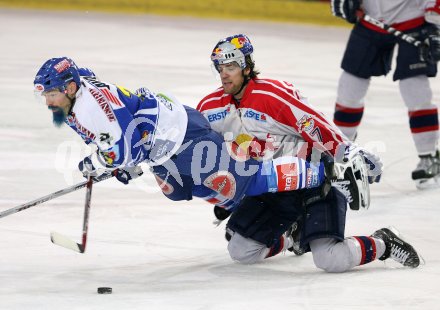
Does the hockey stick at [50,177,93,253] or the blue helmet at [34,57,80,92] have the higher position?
the blue helmet at [34,57,80,92]

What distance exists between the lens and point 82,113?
392 centimetres

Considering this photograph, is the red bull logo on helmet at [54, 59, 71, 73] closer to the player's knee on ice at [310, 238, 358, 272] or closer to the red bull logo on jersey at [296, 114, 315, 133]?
the red bull logo on jersey at [296, 114, 315, 133]

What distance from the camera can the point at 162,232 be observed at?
4805 millimetres

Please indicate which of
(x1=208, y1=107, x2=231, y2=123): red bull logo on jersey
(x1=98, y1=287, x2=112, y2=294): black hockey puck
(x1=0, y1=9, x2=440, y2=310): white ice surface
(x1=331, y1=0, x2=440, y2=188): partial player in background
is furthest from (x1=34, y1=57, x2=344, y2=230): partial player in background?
(x1=331, y1=0, x2=440, y2=188): partial player in background

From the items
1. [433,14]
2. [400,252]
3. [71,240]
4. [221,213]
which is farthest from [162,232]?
[433,14]

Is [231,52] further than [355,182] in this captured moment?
Yes

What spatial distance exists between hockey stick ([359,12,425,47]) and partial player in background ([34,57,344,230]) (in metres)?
1.83

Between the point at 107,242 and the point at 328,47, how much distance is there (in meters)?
6.32

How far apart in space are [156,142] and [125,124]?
0.19 metres

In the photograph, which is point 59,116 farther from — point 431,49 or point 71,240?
point 431,49

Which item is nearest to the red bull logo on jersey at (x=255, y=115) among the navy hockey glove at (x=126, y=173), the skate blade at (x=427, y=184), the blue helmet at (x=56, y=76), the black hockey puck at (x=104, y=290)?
the navy hockey glove at (x=126, y=173)

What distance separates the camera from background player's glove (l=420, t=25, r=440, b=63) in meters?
5.82

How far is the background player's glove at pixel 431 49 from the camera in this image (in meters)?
5.82

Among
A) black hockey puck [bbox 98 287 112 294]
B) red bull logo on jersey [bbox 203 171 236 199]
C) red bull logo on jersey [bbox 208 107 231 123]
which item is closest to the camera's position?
black hockey puck [bbox 98 287 112 294]
